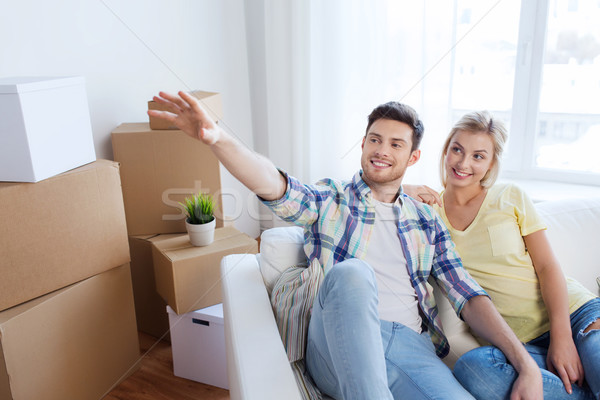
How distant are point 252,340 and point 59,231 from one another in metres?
0.75

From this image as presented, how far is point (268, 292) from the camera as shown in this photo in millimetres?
1396

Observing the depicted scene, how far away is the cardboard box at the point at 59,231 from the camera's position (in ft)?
4.55

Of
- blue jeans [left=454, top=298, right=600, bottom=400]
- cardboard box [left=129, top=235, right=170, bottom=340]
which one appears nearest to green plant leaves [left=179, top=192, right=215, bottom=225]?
cardboard box [left=129, top=235, right=170, bottom=340]

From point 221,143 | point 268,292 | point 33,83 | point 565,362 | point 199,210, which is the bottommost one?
point 565,362

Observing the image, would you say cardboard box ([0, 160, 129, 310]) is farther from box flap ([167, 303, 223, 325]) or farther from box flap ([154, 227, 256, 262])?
box flap ([167, 303, 223, 325])

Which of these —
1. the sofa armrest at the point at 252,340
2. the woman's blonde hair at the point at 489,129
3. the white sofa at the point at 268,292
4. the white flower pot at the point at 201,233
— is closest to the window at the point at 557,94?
the white sofa at the point at 268,292

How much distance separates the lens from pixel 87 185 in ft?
5.06

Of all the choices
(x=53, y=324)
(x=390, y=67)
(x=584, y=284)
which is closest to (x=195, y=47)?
(x=390, y=67)

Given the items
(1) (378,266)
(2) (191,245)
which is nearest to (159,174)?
(2) (191,245)

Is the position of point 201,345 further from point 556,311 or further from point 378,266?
point 556,311

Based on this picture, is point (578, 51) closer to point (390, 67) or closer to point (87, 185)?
point (390, 67)

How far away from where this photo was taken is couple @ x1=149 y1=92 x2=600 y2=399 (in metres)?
1.07

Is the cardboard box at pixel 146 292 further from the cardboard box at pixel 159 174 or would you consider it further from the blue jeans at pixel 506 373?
the blue jeans at pixel 506 373

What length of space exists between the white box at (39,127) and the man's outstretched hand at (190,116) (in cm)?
48
